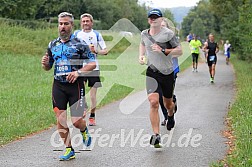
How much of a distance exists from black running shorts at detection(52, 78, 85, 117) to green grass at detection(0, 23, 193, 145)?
172 cm

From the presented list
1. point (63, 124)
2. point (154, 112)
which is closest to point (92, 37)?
point (154, 112)

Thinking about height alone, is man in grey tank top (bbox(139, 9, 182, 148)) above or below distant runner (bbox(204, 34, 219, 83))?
above

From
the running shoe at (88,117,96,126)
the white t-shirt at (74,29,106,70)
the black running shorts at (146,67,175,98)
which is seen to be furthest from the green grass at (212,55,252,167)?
the white t-shirt at (74,29,106,70)

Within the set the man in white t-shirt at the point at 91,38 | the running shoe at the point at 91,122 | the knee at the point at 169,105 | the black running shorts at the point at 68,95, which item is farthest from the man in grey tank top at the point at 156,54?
the running shoe at the point at 91,122

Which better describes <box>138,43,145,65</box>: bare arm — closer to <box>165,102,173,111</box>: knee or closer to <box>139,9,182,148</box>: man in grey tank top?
<box>139,9,182,148</box>: man in grey tank top

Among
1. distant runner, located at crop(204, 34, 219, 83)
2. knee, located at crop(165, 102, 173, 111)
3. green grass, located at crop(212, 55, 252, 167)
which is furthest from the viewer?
distant runner, located at crop(204, 34, 219, 83)

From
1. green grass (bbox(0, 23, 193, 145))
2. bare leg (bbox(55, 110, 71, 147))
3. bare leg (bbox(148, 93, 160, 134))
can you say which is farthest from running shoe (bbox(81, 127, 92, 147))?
green grass (bbox(0, 23, 193, 145))

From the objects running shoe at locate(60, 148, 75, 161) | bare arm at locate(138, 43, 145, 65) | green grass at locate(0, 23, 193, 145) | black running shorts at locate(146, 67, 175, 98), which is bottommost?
green grass at locate(0, 23, 193, 145)

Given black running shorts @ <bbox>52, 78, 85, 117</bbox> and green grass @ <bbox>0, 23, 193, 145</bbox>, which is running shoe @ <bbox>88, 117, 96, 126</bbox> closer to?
green grass @ <bbox>0, 23, 193, 145</bbox>

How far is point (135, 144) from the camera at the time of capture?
26.2 ft

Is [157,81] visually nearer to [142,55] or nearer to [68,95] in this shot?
[142,55]

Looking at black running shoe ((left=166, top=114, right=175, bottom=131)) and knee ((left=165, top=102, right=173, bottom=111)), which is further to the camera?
black running shoe ((left=166, top=114, right=175, bottom=131))

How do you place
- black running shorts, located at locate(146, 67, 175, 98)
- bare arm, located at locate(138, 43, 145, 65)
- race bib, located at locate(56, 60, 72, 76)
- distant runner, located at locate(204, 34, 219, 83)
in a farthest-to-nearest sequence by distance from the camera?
distant runner, located at locate(204, 34, 219, 83), black running shorts, located at locate(146, 67, 175, 98), bare arm, located at locate(138, 43, 145, 65), race bib, located at locate(56, 60, 72, 76)

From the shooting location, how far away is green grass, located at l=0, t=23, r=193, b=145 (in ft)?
32.2
